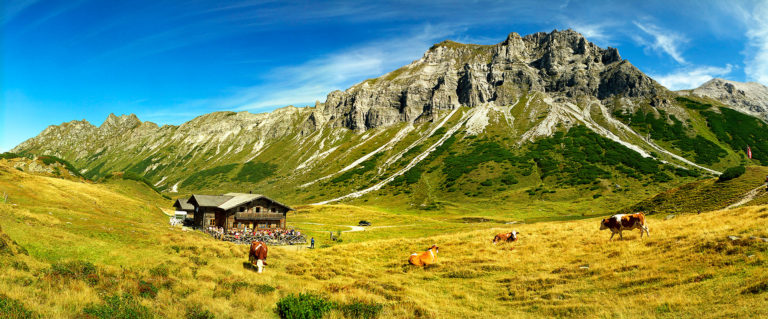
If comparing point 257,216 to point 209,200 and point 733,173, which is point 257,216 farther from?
point 733,173

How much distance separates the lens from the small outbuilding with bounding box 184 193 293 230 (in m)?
63.7

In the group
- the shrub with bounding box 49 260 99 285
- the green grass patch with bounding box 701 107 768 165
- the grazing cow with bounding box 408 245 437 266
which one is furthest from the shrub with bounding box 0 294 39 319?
the green grass patch with bounding box 701 107 768 165

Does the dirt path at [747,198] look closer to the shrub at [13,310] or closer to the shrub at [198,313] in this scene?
the shrub at [198,313]

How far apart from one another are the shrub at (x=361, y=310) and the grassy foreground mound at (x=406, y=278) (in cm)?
6

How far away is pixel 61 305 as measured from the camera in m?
12.2

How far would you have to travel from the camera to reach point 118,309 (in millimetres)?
12484

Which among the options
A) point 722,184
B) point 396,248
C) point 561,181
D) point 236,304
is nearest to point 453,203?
point 561,181

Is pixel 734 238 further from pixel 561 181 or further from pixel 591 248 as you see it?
pixel 561 181

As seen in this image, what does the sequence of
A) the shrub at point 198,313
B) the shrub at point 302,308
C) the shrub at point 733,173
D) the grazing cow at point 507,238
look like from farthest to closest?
the shrub at point 733,173 < the grazing cow at point 507,238 < the shrub at point 302,308 < the shrub at point 198,313

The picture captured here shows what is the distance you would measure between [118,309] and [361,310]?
354 inches

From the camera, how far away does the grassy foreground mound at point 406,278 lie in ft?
41.5

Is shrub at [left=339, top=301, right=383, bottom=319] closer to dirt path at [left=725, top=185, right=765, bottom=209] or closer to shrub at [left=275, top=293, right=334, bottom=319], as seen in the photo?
shrub at [left=275, top=293, right=334, bottom=319]

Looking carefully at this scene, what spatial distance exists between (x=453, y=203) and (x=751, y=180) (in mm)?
87437

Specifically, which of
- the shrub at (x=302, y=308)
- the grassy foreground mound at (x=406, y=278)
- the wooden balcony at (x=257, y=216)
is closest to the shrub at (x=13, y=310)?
the grassy foreground mound at (x=406, y=278)
